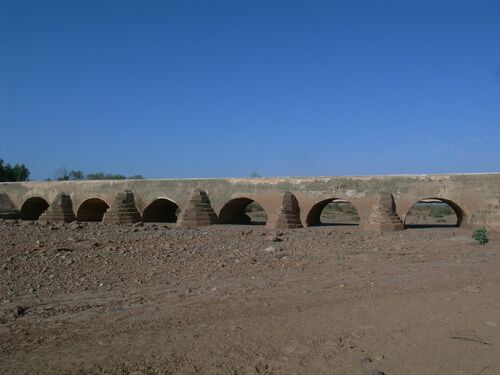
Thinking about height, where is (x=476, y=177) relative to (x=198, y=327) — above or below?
above

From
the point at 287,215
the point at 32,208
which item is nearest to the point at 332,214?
the point at 287,215

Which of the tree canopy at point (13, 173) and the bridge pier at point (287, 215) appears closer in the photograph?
the bridge pier at point (287, 215)

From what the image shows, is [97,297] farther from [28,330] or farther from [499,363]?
[499,363]

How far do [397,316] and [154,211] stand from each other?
733 inches

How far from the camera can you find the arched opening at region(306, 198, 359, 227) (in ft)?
66.0

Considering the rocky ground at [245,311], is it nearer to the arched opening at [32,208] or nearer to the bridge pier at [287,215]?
the bridge pier at [287,215]

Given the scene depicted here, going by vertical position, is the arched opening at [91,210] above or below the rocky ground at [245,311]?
above

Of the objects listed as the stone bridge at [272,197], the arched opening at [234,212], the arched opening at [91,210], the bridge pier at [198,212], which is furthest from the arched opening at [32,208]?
the arched opening at [234,212]

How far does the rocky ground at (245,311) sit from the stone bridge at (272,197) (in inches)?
256

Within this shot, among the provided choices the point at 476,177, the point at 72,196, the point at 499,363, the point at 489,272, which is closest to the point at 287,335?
the point at 499,363

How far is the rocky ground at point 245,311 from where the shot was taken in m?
4.80

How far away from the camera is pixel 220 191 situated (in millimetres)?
21000

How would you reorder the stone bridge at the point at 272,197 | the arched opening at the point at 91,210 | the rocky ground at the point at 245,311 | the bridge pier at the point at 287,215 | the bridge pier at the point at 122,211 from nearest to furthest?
the rocky ground at the point at 245,311
the stone bridge at the point at 272,197
the bridge pier at the point at 287,215
the bridge pier at the point at 122,211
the arched opening at the point at 91,210

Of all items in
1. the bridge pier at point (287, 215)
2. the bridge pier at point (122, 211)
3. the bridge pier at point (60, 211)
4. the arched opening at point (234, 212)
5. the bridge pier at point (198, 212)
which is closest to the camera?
the bridge pier at point (287, 215)
